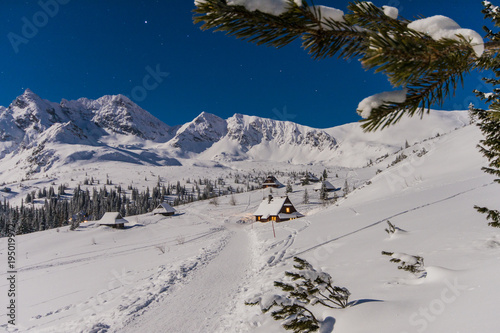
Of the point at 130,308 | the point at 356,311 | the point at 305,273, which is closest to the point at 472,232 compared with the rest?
the point at 356,311

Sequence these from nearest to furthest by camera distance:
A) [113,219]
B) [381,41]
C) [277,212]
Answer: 1. [381,41]
2. [277,212]
3. [113,219]

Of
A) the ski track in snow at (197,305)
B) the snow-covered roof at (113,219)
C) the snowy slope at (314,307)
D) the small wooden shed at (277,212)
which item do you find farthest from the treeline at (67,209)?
the ski track in snow at (197,305)

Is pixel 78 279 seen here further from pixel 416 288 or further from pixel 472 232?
pixel 472 232

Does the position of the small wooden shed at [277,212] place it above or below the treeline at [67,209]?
above

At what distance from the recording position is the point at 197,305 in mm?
10195

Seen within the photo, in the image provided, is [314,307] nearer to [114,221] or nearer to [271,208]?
[271,208]

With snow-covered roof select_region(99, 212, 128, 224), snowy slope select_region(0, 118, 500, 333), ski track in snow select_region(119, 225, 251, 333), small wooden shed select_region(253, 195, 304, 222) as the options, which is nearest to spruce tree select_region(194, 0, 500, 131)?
snowy slope select_region(0, 118, 500, 333)

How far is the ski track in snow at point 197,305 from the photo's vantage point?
342 inches

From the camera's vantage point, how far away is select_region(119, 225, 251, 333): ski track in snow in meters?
8.68

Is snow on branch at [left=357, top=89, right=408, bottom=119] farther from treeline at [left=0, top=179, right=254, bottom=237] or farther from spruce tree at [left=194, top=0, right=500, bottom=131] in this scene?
treeline at [left=0, top=179, right=254, bottom=237]

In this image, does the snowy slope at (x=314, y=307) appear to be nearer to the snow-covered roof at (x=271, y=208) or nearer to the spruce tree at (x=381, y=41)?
the spruce tree at (x=381, y=41)

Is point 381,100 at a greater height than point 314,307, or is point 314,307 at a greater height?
point 381,100

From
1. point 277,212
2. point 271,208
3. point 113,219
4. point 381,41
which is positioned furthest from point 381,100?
point 113,219

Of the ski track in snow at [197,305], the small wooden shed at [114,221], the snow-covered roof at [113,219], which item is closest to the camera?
the ski track in snow at [197,305]
